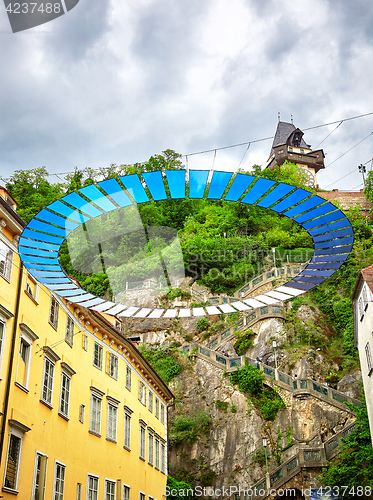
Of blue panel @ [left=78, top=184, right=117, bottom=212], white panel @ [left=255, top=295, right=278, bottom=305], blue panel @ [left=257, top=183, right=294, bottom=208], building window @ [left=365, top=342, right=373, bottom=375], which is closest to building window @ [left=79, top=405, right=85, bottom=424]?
white panel @ [left=255, top=295, right=278, bottom=305]

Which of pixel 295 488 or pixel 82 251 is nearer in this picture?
pixel 295 488

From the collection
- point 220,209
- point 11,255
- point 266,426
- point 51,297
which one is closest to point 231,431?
point 266,426

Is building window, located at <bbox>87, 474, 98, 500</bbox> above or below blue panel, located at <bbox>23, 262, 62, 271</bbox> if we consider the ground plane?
below

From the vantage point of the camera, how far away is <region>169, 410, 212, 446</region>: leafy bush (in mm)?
30000

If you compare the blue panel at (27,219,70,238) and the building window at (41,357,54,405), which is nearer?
the blue panel at (27,219,70,238)

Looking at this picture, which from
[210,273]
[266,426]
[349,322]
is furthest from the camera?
[210,273]

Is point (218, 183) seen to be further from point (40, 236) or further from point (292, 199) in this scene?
point (40, 236)

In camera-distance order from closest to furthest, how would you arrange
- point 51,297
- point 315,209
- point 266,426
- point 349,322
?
point 315,209, point 51,297, point 266,426, point 349,322

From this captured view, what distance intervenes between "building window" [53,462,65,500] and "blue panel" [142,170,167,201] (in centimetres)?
927

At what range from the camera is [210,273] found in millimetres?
45906

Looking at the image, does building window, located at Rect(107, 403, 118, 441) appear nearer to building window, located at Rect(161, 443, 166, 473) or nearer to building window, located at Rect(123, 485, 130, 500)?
building window, located at Rect(123, 485, 130, 500)

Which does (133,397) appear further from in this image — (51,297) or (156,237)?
(156,237)

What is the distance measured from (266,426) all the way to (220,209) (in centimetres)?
3103

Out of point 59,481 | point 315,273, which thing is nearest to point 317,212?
point 315,273
